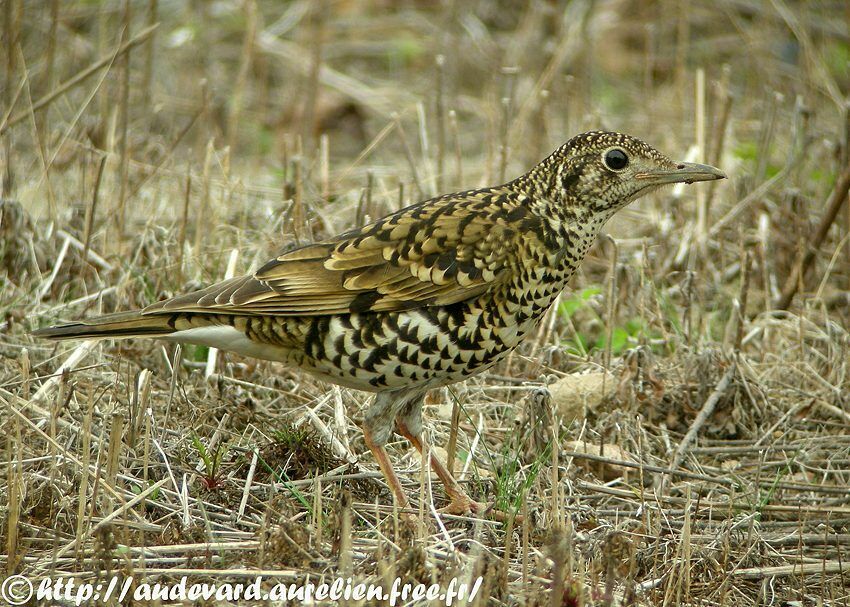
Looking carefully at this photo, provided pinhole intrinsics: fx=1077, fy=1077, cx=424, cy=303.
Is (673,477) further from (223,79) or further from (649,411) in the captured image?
(223,79)

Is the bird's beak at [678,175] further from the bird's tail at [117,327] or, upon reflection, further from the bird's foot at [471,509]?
the bird's tail at [117,327]

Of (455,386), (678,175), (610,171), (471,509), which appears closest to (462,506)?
(471,509)

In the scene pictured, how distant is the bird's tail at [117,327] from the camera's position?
4.56 metres

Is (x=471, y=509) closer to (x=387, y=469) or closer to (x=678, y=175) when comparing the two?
(x=387, y=469)

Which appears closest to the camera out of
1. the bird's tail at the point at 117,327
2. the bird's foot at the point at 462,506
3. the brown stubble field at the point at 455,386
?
the brown stubble field at the point at 455,386

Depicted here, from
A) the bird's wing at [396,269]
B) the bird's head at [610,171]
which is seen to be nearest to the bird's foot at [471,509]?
the bird's wing at [396,269]

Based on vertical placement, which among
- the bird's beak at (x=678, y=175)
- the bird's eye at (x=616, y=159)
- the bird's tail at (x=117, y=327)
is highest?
the bird's eye at (x=616, y=159)

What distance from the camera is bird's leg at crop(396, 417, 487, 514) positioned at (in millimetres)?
4723

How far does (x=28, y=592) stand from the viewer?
150 inches

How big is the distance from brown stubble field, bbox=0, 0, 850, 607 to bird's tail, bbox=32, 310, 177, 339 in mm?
236

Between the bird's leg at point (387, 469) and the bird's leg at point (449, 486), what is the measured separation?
0.54 feet

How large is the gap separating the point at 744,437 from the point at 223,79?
722 cm

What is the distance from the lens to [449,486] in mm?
4840

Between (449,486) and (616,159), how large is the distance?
1.63m
